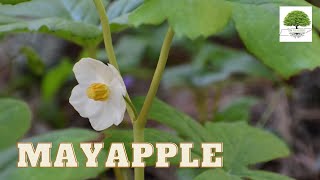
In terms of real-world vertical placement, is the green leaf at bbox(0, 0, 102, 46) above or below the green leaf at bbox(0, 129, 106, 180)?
above

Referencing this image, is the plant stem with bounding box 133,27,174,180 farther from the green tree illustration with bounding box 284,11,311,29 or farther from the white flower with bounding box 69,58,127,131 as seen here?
the green tree illustration with bounding box 284,11,311,29

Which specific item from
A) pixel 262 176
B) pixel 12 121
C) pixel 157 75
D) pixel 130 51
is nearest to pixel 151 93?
pixel 157 75

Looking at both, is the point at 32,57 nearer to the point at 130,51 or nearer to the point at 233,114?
the point at 233,114

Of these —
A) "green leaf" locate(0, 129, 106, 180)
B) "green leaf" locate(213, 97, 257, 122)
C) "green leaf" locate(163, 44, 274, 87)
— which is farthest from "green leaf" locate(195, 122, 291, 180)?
"green leaf" locate(163, 44, 274, 87)

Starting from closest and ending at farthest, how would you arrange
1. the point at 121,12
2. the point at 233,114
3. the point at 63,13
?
the point at 121,12 < the point at 63,13 < the point at 233,114

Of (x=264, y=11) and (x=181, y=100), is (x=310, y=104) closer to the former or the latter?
(x=181, y=100)

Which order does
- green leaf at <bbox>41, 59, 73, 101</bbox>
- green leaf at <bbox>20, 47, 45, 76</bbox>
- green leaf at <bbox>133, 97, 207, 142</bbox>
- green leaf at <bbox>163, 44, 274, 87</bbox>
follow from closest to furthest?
green leaf at <bbox>133, 97, 207, 142</bbox> → green leaf at <bbox>20, 47, 45, 76</bbox> → green leaf at <bbox>163, 44, 274, 87</bbox> → green leaf at <bbox>41, 59, 73, 101</bbox>
